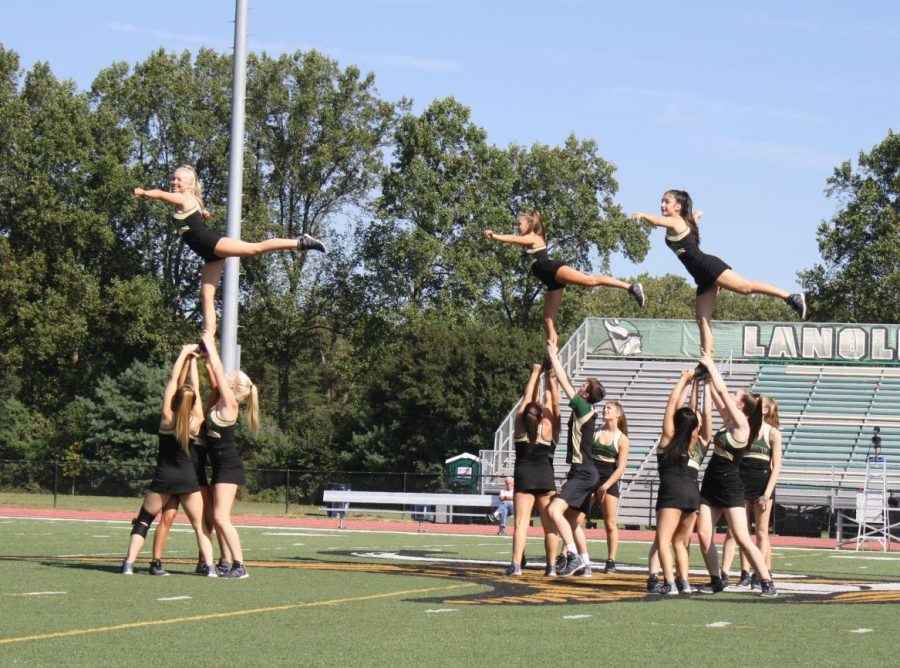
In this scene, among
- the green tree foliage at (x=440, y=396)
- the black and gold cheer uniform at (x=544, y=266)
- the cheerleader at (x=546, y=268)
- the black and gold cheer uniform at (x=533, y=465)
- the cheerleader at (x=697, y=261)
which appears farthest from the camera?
the green tree foliage at (x=440, y=396)

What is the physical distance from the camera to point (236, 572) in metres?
12.5

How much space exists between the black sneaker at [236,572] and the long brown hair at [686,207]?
5.08 meters

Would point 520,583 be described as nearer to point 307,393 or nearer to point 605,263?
point 605,263

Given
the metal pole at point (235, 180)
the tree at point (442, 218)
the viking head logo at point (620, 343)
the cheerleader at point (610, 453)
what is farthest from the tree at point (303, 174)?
the cheerleader at point (610, 453)

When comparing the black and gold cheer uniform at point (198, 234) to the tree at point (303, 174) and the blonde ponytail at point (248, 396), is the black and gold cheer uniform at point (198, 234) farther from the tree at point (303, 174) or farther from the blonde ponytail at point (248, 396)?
the tree at point (303, 174)

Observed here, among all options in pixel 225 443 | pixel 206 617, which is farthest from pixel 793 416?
pixel 206 617

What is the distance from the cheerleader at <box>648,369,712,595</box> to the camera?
12.0m

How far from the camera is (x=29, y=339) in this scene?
53344mm

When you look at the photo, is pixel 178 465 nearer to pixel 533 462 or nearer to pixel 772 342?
pixel 533 462

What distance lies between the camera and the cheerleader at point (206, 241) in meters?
12.2

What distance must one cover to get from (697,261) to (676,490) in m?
2.02

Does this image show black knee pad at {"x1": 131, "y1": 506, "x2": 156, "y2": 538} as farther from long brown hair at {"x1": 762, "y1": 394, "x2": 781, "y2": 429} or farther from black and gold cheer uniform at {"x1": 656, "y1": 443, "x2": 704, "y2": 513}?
long brown hair at {"x1": 762, "y1": 394, "x2": 781, "y2": 429}

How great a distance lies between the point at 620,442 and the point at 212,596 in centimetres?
548

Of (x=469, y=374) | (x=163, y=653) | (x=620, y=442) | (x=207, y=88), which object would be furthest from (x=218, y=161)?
(x=163, y=653)
